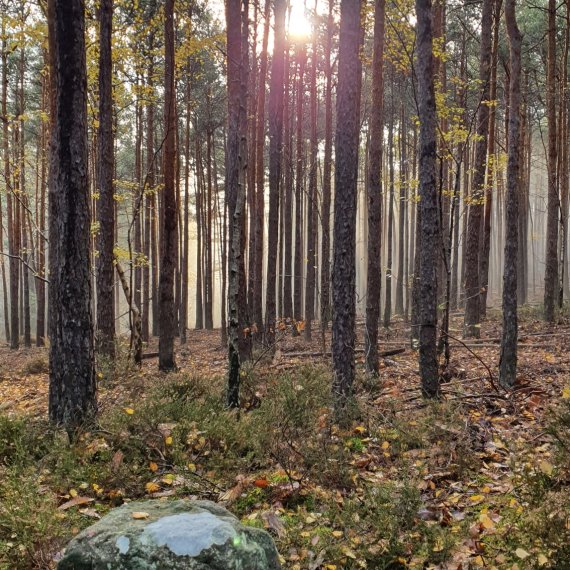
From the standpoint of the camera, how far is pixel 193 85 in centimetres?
1816

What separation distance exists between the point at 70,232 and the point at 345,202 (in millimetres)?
3764

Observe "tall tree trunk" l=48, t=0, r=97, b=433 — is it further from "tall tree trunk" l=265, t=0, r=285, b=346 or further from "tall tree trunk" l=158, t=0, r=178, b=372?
"tall tree trunk" l=265, t=0, r=285, b=346

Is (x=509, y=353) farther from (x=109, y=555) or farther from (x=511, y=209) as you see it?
(x=109, y=555)

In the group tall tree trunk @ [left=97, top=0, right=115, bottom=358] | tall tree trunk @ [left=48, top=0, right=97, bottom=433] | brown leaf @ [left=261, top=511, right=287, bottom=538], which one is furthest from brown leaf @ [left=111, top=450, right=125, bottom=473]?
tall tree trunk @ [left=97, top=0, right=115, bottom=358]

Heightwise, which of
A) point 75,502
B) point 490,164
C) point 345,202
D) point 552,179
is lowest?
point 75,502

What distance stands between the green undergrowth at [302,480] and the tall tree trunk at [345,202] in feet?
1.94

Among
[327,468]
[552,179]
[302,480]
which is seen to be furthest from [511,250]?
[552,179]

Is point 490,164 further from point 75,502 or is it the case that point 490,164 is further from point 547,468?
point 75,502

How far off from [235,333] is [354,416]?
2089mm

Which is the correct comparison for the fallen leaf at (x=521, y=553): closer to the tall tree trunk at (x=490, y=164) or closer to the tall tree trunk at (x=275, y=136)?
the tall tree trunk at (x=275, y=136)

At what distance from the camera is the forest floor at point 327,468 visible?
Answer: 3.56 m

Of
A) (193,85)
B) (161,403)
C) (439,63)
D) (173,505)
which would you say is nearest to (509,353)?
(161,403)

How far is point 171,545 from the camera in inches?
105

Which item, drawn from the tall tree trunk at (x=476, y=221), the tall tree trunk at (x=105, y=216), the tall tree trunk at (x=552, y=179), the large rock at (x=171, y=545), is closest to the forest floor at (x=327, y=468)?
the large rock at (x=171, y=545)
